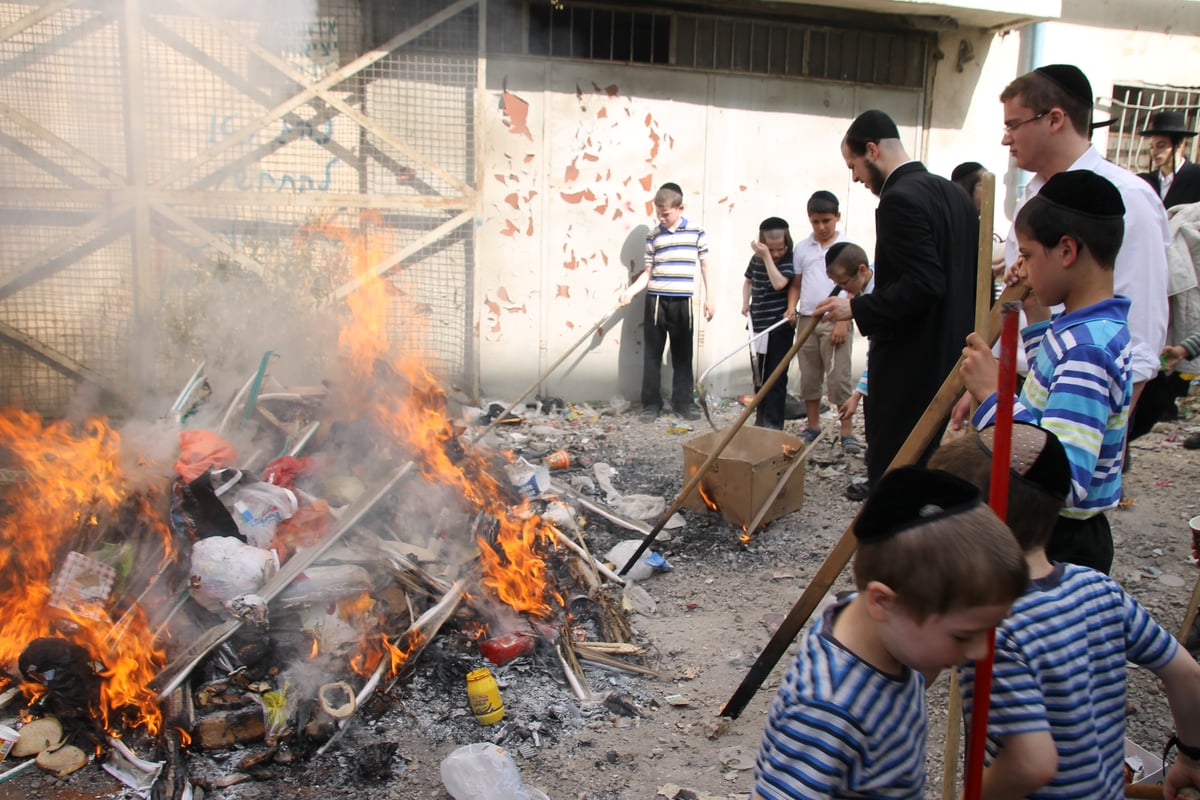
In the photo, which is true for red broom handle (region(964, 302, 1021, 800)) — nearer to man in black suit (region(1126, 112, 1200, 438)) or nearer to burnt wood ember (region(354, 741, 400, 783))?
burnt wood ember (region(354, 741, 400, 783))

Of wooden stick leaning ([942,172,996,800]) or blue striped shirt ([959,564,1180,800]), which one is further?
wooden stick leaning ([942,172,996,800])

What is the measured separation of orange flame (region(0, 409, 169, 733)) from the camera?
3.41m

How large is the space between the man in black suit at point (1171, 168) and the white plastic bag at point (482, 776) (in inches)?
227

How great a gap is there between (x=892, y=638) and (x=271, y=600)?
3064 millimetres

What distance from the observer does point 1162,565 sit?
5066 mm

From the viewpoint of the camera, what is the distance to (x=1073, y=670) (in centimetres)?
172

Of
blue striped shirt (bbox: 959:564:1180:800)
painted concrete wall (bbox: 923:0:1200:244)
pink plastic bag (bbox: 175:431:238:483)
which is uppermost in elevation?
painted concrete wall (bbox: 923:0:1200:244)

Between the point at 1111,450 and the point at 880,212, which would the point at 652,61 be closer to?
the point at 880,212

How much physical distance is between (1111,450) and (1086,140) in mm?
1240

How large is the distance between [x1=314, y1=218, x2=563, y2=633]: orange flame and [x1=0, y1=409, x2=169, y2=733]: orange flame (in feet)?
4.89

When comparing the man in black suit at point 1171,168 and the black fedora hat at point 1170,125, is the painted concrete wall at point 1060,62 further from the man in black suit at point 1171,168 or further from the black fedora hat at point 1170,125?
the black fedora hat at point 1170,125

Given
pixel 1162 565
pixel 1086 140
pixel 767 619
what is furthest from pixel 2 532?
pixel 1162 565

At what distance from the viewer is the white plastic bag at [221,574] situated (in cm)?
375

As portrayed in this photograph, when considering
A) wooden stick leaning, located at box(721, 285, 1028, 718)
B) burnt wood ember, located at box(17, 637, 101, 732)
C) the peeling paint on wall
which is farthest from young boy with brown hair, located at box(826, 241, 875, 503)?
the peeling paint on wall
